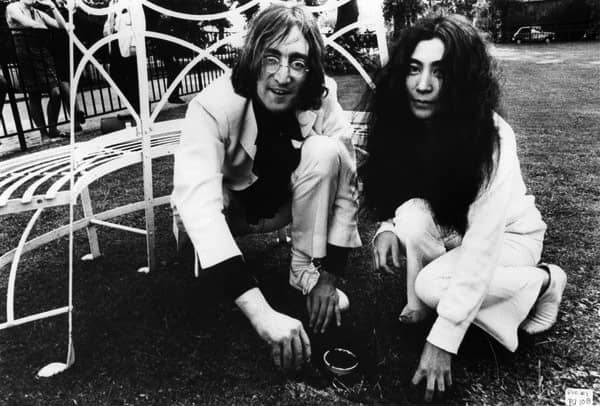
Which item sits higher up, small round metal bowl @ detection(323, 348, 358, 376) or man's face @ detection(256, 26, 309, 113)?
man's face @ detection(256, 26, 309, 113)

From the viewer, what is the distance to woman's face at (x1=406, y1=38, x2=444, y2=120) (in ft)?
5.70

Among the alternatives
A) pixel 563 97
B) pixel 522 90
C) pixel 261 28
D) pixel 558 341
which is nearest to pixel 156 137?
pixel 261 28

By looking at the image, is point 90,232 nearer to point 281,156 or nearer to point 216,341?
point 216,341

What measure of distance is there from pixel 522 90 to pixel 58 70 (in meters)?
7.05

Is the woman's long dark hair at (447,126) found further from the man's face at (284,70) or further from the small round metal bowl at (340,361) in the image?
the small round metal bowl at (340,361)

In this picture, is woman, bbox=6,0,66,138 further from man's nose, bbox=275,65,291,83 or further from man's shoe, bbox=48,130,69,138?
man's nose, bbox=275,65,291,83

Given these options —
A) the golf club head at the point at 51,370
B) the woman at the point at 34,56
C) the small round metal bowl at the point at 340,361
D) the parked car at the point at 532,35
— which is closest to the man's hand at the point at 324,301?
the small round metal bowl at the point at 340,361

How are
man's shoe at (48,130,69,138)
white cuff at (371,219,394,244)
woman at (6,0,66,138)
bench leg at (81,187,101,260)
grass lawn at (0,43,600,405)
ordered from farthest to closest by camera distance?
1. man's shoe at (48,130,69,138)
2. woman at (6,0,66,138)
3. bench leg at (81,187,101,260)
4. white cuff at (371,219,394,244)
5. grass lawn at (0,43,600,405)

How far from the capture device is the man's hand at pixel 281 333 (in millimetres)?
1441

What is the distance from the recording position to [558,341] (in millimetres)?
1887

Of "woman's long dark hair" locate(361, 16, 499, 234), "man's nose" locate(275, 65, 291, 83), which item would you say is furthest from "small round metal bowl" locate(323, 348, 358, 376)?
"man's nose" locate(275, 65, 291, 83)

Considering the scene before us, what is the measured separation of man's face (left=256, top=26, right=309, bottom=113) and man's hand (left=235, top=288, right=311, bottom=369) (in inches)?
32.3

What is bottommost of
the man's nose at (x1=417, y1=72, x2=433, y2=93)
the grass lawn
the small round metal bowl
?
the grass lawn

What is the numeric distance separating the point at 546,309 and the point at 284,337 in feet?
→ 3.61
